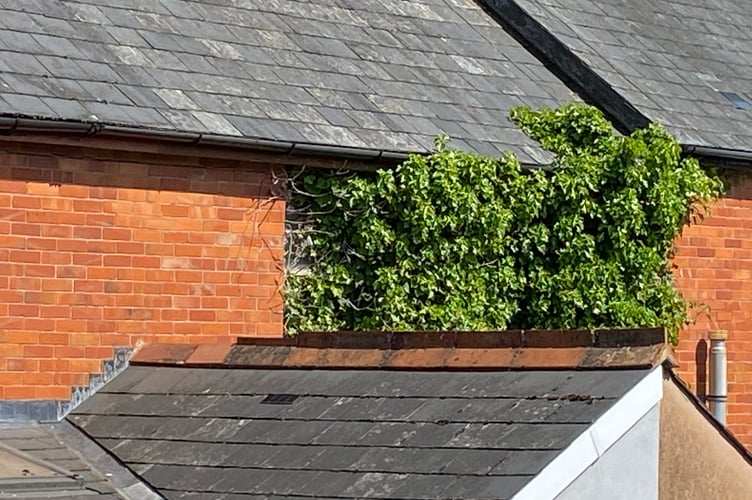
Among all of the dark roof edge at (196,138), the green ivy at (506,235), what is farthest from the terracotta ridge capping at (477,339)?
the green ivy at (506,235)

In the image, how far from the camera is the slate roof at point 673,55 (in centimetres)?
1329

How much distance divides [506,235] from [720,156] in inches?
92.2

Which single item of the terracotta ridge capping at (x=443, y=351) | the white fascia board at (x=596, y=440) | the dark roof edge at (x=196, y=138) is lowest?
the white fascia board at (x=596, y=440)

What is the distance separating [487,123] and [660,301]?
192 cm

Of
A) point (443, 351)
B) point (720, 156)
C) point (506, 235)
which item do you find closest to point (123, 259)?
point (443, 351)

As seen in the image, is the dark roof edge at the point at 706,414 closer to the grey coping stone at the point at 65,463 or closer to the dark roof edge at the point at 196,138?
the grey coping stone at the point at 65,463

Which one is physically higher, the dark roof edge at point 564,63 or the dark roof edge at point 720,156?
the dark roof edge at point 564,63

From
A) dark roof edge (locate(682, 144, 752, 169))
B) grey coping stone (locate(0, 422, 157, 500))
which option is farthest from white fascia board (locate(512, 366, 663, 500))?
dark roof edge (locate(682, 144, 752, 169))

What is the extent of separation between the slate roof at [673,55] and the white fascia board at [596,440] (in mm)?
6208

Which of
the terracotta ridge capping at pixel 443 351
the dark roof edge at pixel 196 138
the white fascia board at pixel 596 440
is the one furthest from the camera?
the dark roof edge at pixel 196 138

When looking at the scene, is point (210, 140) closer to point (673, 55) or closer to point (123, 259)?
point (123, 259)

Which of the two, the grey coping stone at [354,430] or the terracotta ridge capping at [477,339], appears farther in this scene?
the terracotta ridge capping at [477,339]

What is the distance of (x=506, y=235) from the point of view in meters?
11.6

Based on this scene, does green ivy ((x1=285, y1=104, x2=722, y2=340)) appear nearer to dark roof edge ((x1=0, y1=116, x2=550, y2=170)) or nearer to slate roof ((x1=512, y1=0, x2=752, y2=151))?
dark roof edge ((x1=0, y1=116, x2=550, y2=170))
